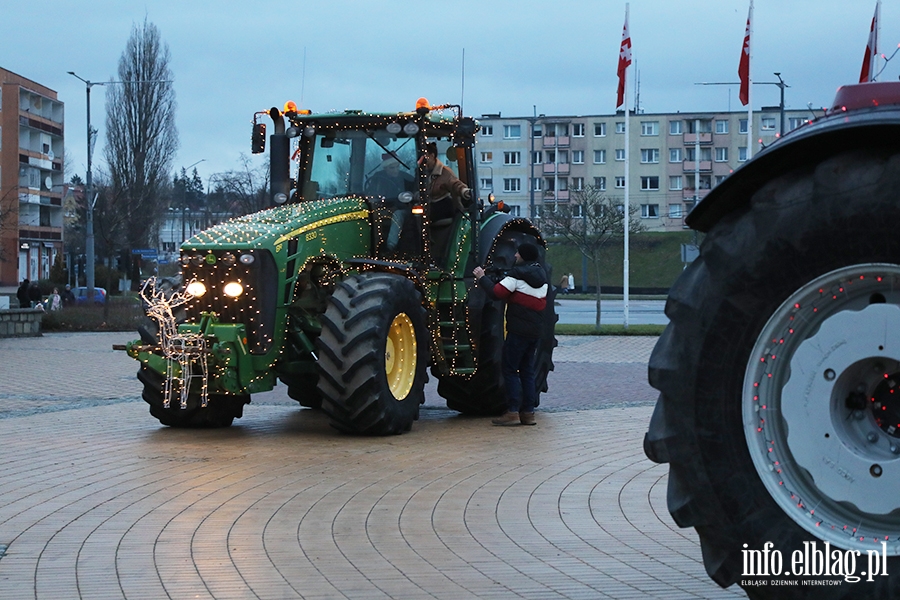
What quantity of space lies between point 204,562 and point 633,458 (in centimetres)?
485

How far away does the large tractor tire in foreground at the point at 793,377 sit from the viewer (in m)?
3.95

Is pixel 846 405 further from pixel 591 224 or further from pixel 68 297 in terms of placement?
pixel 68 297

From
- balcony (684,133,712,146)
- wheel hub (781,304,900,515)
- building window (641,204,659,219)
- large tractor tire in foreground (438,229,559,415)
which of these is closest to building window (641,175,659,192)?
building window (641,204,659,219)

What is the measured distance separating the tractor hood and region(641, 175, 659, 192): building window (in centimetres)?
9255

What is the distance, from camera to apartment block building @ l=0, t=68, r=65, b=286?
99.9 meters

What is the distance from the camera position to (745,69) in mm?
25984

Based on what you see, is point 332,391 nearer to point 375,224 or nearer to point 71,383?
point 375,224

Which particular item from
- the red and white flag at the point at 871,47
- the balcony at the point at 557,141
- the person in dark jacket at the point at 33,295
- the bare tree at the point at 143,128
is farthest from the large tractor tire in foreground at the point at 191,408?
the balcony at the point at 557,141

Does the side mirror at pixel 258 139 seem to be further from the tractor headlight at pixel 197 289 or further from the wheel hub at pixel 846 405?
the wheel hub at pixel 846 405

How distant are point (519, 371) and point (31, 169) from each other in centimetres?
10173

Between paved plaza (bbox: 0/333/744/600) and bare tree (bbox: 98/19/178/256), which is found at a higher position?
bare tree (bbox: 98/19/178/256)

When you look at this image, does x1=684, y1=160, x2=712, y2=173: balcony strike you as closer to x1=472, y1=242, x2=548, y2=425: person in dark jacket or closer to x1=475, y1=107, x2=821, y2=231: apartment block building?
x1=475, y1=107, x2=821, y2=231: apartment block building

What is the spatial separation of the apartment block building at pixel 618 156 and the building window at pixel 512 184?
0.28ft

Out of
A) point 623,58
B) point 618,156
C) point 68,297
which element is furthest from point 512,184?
point 623,58
